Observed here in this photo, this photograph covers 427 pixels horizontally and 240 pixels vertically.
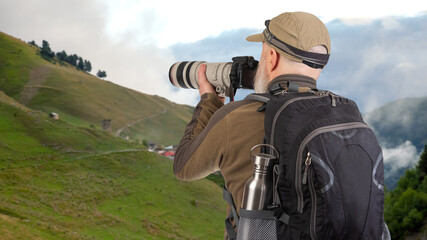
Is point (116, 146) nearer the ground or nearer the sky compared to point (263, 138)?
nearer the sky

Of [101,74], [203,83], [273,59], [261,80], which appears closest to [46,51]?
[101,74]

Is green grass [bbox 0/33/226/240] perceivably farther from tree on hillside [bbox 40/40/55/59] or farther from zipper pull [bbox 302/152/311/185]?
tree on hillside [bbox 40/40/55/59]

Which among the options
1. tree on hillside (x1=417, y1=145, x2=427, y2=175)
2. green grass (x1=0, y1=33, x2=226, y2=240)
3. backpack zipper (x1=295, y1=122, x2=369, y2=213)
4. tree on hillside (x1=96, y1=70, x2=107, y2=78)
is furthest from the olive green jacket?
tree on hillside (x1=96, y1=70, x2=107, y2=78)

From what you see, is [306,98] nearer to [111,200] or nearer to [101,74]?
[111,200]

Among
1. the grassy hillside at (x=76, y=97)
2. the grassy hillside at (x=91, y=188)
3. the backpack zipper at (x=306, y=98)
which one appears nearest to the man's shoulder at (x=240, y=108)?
the backpack zipper at (x=306, y=98)

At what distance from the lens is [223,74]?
2.64 m

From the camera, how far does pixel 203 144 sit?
2.22 m

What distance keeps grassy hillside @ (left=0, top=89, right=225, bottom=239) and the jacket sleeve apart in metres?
22.1

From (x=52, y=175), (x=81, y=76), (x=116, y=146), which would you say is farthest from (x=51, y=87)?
(x=52, y=175)

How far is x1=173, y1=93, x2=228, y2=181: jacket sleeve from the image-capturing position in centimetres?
217

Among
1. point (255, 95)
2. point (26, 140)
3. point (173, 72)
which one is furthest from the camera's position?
point (26, 140)

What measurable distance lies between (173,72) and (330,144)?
134 cm

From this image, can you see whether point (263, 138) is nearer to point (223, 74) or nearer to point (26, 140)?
point (223, 74)

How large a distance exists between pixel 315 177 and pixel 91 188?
41345 millimetres
